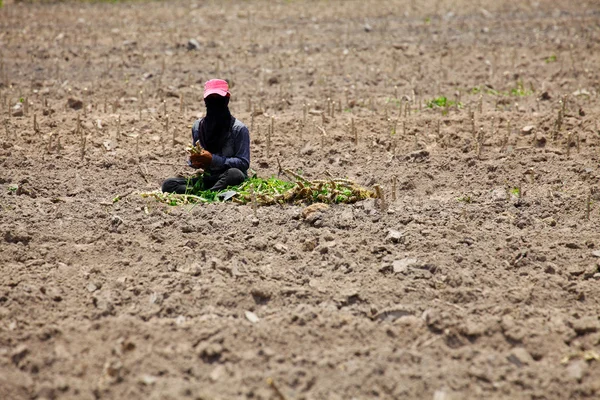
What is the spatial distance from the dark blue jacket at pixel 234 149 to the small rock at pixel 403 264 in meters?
1.93

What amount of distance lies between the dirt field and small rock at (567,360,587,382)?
0.05 ft

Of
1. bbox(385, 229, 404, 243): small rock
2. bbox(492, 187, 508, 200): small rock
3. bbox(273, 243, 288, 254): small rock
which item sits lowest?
bbox(273, 243, 288, 254): small rock

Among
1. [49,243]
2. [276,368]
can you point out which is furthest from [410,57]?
[276,368]

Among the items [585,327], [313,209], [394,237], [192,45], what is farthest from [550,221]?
[192,45]

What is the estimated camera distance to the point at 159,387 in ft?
12.4

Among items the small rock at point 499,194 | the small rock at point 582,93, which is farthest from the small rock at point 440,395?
the small rock at point 582,93

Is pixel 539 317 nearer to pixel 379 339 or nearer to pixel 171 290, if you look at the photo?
pixel 379 339

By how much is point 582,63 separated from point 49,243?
7.99m

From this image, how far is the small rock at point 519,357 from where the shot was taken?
400 cm

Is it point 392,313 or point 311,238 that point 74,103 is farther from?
point 392,313

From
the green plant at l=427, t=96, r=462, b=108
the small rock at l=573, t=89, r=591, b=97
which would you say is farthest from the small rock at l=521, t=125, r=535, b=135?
the small rock at l=573, t=89, r=591, b=97

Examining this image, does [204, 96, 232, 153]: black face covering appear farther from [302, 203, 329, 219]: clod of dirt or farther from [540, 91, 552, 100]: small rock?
[540, 91, 552, 100]: small rock

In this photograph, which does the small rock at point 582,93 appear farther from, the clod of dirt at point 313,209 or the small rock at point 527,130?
the clod of dirt at point 313,209

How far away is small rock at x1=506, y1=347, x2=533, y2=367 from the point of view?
4.00m
